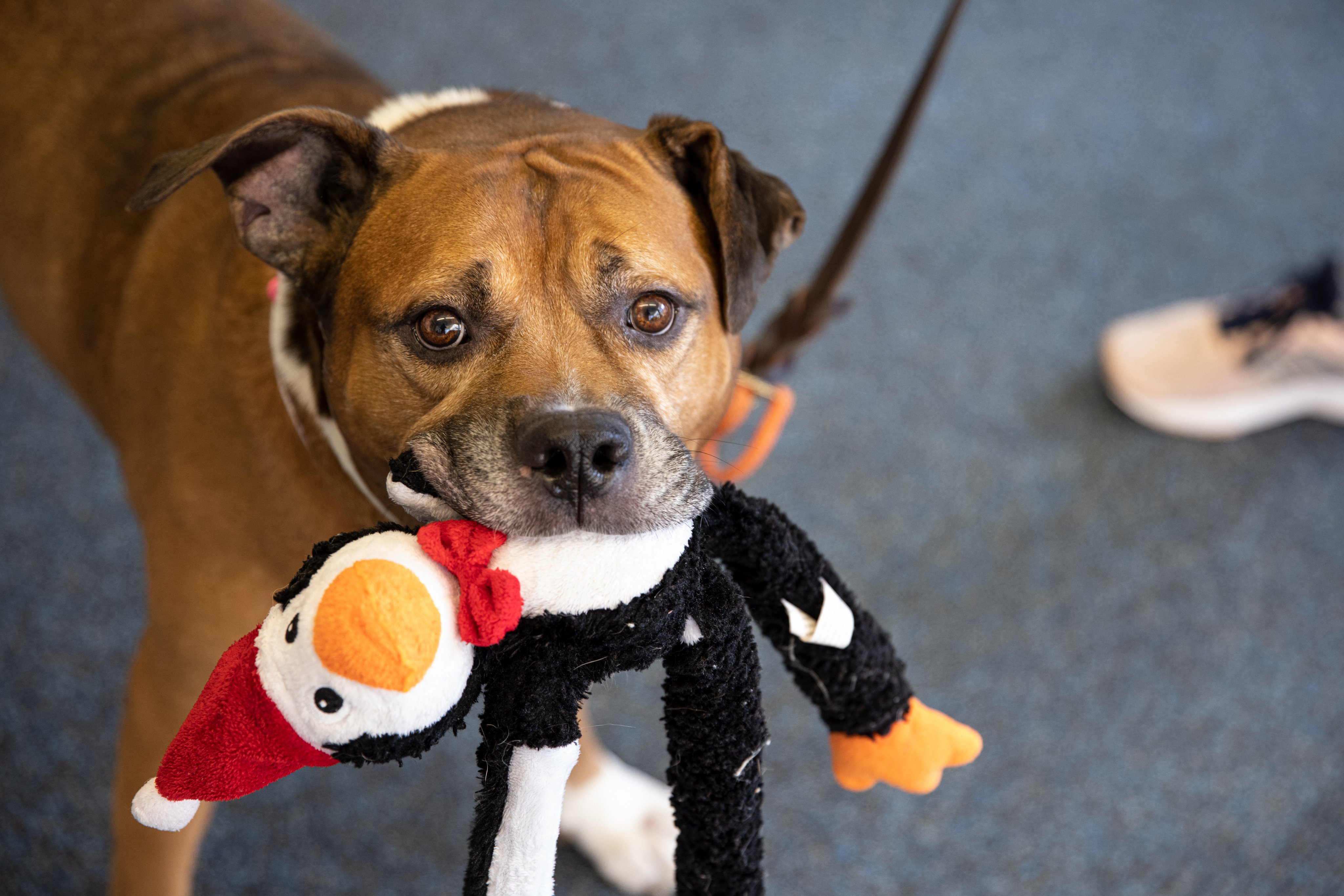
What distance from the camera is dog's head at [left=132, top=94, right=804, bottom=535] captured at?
1.07 metres

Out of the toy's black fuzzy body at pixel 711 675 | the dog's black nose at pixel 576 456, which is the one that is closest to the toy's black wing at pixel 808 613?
the toy's black fuzzy body at pixel 711 675

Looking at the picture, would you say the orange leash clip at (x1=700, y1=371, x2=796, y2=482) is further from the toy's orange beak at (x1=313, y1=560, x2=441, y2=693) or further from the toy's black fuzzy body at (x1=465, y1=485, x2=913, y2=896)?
the toy's orange beak at (x1=313, y1=560, x2=441, y2=693)

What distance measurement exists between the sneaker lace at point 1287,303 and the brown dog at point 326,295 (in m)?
1.95

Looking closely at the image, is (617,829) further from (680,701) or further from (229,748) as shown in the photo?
(229,748)

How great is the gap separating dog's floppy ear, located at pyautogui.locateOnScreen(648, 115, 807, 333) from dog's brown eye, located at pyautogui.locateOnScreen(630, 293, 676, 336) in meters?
0.10

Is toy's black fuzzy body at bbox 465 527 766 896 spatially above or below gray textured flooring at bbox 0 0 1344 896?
above

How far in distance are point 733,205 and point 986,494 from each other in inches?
60.6

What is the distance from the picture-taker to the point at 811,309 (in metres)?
1.97

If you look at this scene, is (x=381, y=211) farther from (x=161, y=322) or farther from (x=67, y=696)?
(x=67, y=696)

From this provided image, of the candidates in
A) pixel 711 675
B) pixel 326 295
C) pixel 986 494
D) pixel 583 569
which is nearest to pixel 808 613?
pixel 711 675

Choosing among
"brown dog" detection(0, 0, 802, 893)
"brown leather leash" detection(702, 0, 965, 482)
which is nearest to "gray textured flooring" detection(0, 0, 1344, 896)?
"brown dog" detection(0, 0, 802, 893)

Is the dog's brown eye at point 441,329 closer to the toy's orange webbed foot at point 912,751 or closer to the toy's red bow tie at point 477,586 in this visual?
the toy's red bow tie at point 477,586

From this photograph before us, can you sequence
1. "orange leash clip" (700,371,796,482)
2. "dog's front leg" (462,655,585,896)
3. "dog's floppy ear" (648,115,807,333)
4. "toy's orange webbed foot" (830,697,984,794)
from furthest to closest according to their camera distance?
"orange leash clip" (700,371,796,482), "dog's floppy ear" (648,115,807,333), "toy's orange webbed foot" (830,697,984,794), "dog's front leg" (462,655,585,896)

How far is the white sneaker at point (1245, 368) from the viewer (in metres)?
2.78
